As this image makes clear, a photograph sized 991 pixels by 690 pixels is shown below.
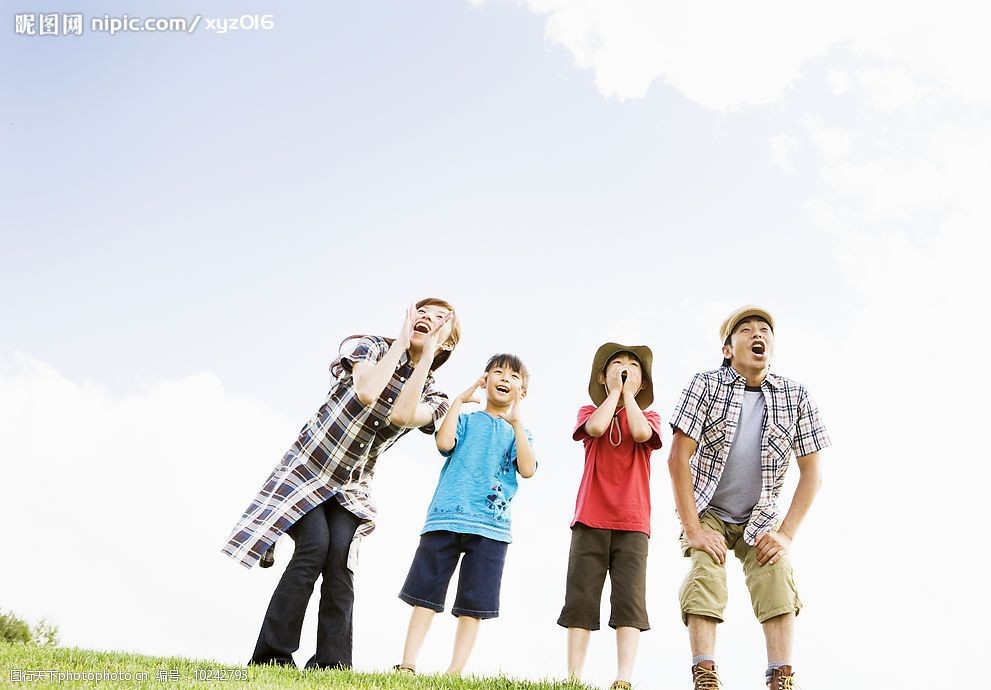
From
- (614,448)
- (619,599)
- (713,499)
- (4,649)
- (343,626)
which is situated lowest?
(4,649)

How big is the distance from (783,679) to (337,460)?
10.8ft

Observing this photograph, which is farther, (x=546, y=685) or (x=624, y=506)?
(x=624, y=506)

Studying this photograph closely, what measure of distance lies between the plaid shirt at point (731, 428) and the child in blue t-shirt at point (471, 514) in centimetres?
128

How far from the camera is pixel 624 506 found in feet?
22.1

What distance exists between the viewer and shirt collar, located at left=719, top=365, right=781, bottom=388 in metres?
6.23

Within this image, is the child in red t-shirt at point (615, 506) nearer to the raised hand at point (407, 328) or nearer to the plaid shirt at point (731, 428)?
the plaid shirt at point (731, 428)

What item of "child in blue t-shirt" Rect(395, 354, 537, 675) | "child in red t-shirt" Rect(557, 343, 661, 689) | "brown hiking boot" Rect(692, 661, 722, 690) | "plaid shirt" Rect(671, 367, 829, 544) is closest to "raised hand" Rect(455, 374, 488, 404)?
"child in blue t-shirt" Rect(395, 354, 537, 675)

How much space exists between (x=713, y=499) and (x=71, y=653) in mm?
4296

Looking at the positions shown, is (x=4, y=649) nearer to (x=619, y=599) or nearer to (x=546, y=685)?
(x=546, y=685)

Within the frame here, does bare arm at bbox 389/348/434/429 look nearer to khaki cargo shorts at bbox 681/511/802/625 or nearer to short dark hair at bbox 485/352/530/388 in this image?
short dark hair at bbox 485/352/530/388

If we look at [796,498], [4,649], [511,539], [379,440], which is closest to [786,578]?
[796,498]

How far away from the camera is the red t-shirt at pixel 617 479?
672cm

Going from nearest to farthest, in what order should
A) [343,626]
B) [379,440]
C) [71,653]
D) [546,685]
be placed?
[546,685] < [71,653] < [343,626] < [379,440]

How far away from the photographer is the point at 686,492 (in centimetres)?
599
